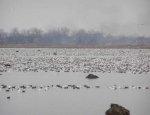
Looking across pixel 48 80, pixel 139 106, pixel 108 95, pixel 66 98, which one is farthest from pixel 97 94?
pixel 48 80

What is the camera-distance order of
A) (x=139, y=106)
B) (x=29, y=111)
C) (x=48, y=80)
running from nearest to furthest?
(x=29, y=111)
(x=139, y=106)
(x=48, y=80)

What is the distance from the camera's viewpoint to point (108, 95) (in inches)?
833

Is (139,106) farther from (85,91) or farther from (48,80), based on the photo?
(48,80)

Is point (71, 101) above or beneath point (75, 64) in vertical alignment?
above

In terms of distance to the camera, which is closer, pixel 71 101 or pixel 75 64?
pixel 71 101

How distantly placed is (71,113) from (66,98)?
3.71m

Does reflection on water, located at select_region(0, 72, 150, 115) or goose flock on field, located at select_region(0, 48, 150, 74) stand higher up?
reflection on water, located at select_region(0, 72, 150, 115)

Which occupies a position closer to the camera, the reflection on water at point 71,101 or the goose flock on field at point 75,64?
the reflection on water at point 71,101

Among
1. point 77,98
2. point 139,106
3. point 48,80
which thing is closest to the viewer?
point 139,106

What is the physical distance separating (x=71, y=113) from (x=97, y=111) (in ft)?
5.24

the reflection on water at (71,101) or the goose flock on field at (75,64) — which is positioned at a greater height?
the reflection on water at (71,101)

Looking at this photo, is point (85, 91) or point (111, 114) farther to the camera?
point (85, 91)

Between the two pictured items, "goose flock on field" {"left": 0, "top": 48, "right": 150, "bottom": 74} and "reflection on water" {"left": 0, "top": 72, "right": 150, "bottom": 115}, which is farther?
"goose flock on field" {"left": 0, "top": 48, "right": 150, "bottom": 74}

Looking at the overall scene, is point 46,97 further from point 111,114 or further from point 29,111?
point 111,114
